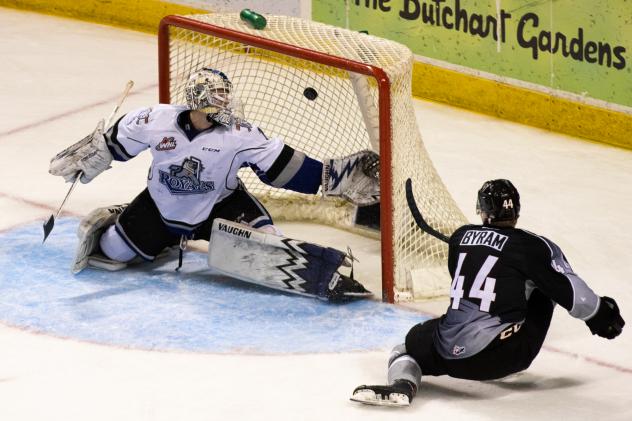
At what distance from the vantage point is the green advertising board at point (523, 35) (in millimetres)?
7023

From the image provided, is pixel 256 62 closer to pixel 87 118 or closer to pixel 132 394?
pixel 87 118

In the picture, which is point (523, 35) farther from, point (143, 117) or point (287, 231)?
point (143, 117)

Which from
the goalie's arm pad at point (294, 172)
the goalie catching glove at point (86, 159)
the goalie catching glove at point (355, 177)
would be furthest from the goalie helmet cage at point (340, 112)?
the goalie catching glove at point (86, 159)

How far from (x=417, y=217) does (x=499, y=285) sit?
1.07 meters

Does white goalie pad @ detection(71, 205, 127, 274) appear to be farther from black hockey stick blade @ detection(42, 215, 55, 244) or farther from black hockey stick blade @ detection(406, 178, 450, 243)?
black hockey stick blade @ detection(406, 178, 450, 243)

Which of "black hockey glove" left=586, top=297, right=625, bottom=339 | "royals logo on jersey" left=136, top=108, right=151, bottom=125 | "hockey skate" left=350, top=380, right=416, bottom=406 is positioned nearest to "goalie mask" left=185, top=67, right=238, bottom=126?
"royals logo on jersey" left=136, top=108, right=151, bottom=125

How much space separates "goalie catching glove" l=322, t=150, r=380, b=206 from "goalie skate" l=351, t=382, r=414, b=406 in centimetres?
115

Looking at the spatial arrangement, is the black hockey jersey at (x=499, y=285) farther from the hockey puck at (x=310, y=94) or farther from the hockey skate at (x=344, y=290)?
the hockey puck at (x=310, y=94)

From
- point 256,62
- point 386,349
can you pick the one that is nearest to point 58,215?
point 256,62

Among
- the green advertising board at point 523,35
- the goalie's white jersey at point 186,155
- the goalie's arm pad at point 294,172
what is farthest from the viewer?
the green advertising board at point 523,35

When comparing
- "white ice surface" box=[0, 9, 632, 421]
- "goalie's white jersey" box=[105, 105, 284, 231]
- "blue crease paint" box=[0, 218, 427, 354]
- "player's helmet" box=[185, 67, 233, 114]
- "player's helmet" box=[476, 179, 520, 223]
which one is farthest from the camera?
"goalie's white jersey" box=[105, 105, 284, 231]

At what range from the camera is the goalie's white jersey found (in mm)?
5465

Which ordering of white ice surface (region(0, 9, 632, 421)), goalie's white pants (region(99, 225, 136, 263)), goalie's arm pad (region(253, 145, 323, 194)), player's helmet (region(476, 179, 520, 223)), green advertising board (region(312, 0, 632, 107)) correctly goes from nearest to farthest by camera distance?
player's helmet (region(476, 179, 520, 223)) → white ice surface (region(0, 9, 632, 421)) → goalie's arm pad (region(253, 145, 323, 194)) → goalie's white pants (region(99, 225, 136, 263)) → green advertising board (region(312, 0, 632, 107))

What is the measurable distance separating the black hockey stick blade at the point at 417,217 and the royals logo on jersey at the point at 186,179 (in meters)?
0.69
